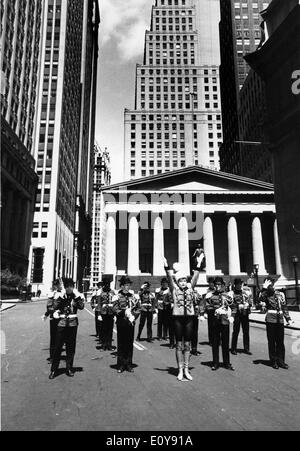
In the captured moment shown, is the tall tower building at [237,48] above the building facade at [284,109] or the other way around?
above

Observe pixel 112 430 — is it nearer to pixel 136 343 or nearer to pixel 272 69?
pixel 136 343

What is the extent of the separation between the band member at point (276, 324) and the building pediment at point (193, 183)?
168ft

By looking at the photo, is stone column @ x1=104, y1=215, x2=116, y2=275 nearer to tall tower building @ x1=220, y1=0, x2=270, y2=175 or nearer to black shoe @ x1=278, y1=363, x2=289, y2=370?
tall tower building @ x1=220, y1=0, x2=270, y2=175

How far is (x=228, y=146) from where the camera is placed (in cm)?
10056

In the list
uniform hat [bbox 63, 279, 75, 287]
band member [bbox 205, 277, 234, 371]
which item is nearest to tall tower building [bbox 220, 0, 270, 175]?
band member [bbox 205, 277, 234, 371]

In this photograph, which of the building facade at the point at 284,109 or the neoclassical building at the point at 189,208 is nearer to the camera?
the building facade at the point at 284,109

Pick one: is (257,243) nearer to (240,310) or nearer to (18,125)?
(18,125)

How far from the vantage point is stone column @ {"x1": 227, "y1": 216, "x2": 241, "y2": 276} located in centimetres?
5750

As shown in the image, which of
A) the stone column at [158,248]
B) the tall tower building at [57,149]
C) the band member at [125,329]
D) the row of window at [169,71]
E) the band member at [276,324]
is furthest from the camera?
the row of window at [169,71]

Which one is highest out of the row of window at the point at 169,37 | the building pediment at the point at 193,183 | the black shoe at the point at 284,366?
the row of window at the point at 169,37

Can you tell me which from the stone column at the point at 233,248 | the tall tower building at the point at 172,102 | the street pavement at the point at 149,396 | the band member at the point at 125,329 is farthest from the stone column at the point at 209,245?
the tall tower building at the point at 172,102

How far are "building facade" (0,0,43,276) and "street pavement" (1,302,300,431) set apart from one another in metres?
48.6

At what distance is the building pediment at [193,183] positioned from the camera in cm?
5941

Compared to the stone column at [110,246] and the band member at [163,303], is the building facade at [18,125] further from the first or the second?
the band member at [163,303]
